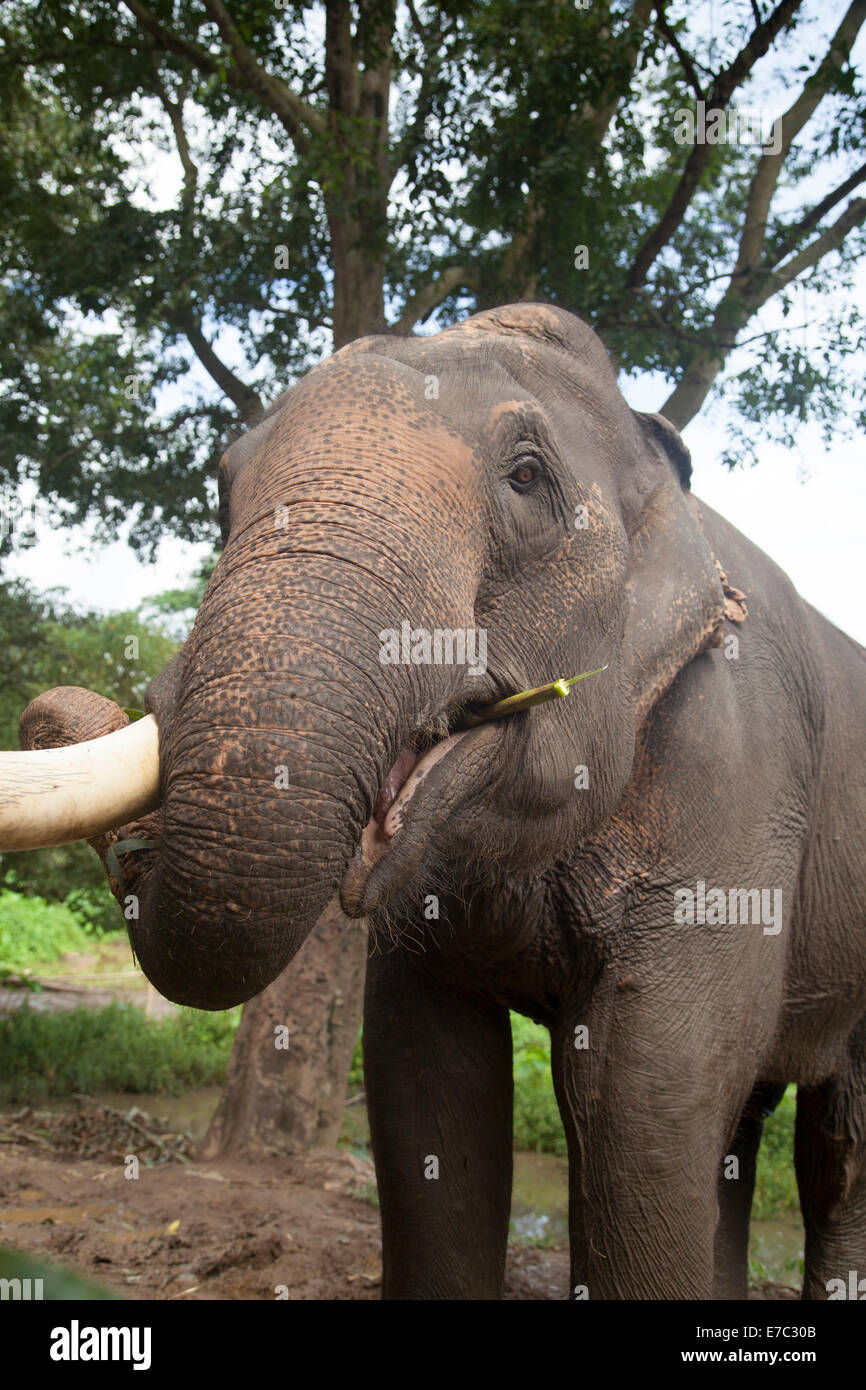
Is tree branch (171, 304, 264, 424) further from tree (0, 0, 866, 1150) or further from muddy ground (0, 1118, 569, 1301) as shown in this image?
muddy ground (0, 1118, 569, 1301)

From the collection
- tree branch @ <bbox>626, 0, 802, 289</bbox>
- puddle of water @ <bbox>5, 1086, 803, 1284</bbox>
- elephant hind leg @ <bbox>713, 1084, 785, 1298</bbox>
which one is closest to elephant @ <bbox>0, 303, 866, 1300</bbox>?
elephant hind leg @ <bbox>713, 1084, 785, 1298</bbox>

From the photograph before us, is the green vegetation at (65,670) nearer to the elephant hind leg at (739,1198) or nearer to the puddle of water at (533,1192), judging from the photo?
the puddle of water at (533,1192)

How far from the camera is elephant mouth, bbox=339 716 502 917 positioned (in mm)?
2256

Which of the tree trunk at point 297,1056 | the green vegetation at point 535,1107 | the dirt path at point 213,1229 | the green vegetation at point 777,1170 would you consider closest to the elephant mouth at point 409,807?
the dirt path at point 213,1229

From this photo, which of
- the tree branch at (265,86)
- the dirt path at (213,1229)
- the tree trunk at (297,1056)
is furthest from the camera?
the tree branch at (265,86)

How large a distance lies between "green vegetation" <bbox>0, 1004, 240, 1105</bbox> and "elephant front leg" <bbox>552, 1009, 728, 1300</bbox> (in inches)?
239

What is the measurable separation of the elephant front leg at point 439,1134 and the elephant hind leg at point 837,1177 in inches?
52.0

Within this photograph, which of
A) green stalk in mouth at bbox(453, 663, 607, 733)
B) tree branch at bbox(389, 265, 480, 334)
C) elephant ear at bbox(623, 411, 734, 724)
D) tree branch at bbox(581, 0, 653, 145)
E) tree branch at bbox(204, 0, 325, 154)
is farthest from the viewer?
tree branch at bbox(389, 265, 480, 334)

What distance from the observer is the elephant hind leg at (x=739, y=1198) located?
14.2 feet

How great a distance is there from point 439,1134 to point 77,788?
1923 millimetres

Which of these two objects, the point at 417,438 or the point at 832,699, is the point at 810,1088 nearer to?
the point at 832,699

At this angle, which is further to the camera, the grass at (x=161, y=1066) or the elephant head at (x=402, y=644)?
the grass at (x=161, y=1066)

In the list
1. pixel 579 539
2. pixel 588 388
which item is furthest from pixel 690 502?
pixel 579 539
